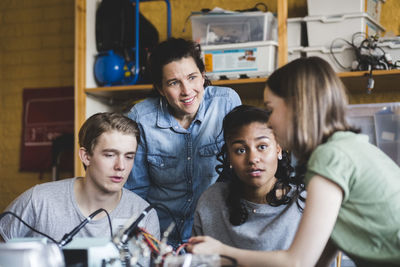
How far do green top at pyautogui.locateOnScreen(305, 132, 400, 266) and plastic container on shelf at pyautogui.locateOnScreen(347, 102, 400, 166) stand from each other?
4.66 ft

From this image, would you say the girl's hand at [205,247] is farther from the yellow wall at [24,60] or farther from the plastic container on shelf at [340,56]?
the yellow wall at [24,60]

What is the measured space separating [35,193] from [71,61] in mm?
1963

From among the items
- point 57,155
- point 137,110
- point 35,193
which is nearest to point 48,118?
point 57,155

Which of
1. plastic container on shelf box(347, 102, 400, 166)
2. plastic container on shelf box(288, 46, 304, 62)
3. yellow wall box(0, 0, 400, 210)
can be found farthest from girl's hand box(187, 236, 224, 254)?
yellow wall box(0, 0, 400, 210)

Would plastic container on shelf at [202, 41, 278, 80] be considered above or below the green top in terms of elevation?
above

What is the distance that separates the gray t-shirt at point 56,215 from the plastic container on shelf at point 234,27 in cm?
131

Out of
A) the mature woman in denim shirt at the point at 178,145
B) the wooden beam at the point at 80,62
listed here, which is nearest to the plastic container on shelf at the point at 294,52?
the mature woman in denim shirt at the point at 178,145

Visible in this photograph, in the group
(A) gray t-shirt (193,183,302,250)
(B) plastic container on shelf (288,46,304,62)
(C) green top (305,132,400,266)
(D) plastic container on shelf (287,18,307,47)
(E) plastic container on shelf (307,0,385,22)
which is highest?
(E) plastic container on shelf (307,0,385,22)

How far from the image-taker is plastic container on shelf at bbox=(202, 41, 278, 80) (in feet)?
8.26

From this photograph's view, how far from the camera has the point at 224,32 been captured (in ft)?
8.70

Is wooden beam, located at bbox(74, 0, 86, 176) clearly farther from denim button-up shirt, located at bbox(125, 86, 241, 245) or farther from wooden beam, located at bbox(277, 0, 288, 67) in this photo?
wooden beam, located at bbox(277, 0, 288, 67)

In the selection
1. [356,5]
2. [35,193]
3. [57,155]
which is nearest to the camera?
[35,193]

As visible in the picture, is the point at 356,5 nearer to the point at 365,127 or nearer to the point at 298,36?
the point at 298,36

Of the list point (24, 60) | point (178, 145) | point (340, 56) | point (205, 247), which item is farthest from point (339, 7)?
point (24, 60)
